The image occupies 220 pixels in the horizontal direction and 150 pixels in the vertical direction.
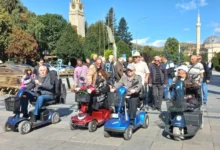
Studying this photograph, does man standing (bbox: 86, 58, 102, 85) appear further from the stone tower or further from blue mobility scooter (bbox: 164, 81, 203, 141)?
the stone tower

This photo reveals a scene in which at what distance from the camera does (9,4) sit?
→ 49.1 meters

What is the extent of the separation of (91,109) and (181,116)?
2.24 m

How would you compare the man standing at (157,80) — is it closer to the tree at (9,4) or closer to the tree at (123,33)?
the tree at (9,4)

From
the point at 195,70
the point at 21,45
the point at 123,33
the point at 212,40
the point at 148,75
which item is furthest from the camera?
the point at 212,40

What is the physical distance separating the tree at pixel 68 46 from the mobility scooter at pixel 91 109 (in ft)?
182

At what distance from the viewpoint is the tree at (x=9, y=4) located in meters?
48.2

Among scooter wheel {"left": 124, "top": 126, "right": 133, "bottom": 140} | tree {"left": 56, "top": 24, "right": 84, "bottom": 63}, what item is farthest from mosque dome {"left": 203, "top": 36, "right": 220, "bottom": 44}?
scooter wheel {"left": 124, "top": 126, "right": 133, "bottom": 140}

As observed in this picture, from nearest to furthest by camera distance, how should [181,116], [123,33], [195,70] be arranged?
[181,116] < [195,70] < [123,33]

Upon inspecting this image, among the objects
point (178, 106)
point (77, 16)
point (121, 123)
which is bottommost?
point (121, 123)

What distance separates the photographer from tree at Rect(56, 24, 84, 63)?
6184cm

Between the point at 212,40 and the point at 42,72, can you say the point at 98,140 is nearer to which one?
the point at 42,72

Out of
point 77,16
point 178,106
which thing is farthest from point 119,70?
point 77,16

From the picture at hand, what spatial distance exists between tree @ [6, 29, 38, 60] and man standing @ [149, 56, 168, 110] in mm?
37648

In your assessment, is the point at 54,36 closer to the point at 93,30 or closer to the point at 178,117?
the point at 93,30
